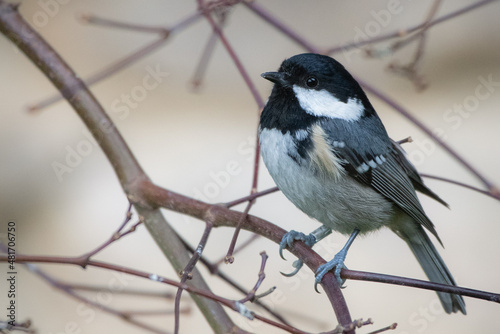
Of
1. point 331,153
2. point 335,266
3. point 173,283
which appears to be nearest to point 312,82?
point 331,153

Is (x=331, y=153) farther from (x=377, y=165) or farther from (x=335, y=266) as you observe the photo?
Answer: (x=335, y=266)

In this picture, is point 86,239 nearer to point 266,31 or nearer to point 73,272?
point 73,272

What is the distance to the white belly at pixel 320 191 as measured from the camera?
6.95ft

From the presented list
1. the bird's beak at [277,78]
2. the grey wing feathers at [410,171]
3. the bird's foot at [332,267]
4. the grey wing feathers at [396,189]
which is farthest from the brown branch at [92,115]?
the grey wing feathers at [410,171]

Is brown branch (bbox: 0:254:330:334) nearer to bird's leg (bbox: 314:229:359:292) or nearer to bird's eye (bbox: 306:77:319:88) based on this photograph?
bird's leg (bbox: 314:229:359:292)

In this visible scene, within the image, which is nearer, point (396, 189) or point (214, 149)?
point (396, 189)

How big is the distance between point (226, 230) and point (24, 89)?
1.51m

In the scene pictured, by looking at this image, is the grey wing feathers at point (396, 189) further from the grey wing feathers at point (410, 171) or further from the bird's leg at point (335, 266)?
the bird's leg at point (335, 266)

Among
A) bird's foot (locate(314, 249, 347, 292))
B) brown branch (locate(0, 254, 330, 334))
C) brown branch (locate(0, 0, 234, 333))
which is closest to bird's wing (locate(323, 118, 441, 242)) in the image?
bird's foot (locate(314, 249, 347, 292))

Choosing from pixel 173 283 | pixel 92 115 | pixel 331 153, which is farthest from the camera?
pixel 331 153

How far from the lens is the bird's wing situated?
220cm

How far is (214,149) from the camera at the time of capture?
388cm

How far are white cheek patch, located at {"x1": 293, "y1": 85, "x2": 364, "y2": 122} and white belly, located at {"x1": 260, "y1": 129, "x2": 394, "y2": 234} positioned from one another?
0.14 metres

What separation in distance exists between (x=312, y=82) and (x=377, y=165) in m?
0.41
